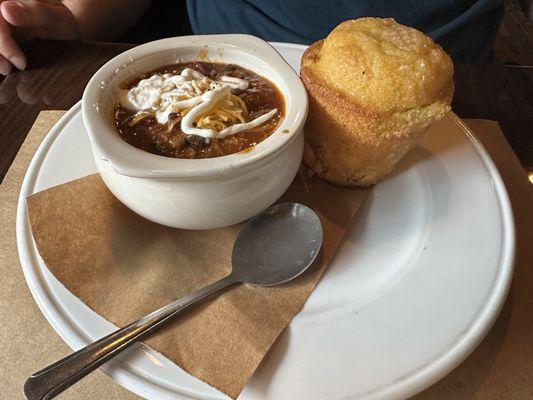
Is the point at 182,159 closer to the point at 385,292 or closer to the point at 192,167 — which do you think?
the point at 192,167

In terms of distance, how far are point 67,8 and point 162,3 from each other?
50 cm

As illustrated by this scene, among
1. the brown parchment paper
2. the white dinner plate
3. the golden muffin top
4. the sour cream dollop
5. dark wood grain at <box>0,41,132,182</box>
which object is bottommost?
the white dinner plate

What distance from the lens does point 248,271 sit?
32.1 inches

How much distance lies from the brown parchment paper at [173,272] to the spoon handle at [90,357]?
0.02 metres

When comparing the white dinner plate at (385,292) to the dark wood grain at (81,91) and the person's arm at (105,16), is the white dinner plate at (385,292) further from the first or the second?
the person's arm at (105,16)

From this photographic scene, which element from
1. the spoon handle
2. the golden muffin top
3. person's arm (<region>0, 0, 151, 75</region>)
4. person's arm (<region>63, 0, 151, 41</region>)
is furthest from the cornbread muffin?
person's arm (<region>63, 0, 151, 41</region>)

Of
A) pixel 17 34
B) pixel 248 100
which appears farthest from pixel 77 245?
pixel 17 34

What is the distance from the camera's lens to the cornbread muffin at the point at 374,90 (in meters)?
0.84

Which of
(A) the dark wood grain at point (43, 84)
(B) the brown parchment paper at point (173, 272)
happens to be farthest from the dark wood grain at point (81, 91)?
(B) the brown parchment paper at point (173, 272)

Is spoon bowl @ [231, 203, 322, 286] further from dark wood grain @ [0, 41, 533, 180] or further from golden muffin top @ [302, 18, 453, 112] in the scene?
dark wood grain @ [0, 41, 533, 180]

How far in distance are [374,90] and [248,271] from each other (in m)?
0.38

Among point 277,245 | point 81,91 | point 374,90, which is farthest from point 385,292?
point 81,91

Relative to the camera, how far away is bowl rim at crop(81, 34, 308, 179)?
0.73 metres

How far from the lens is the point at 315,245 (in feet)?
2.80
